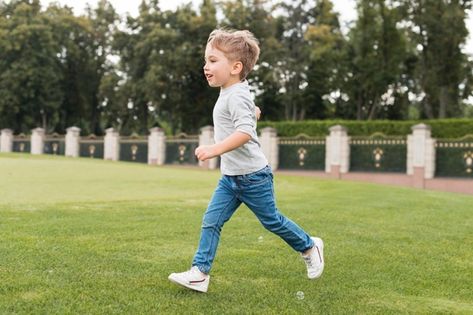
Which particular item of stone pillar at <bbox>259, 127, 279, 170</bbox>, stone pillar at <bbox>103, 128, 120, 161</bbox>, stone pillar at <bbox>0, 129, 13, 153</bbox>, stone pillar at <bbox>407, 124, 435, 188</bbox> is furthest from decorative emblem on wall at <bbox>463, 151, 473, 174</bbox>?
stone pillar at <bbox>0, 129, 13, 153</bbox>

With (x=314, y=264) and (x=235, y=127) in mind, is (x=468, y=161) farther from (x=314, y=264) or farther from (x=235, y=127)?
(x=235, y=127)

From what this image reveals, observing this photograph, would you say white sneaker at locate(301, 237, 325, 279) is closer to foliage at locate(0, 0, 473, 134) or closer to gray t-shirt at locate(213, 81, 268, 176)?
Answer: gray t-shirt at locate(213, 81, 268, 176)

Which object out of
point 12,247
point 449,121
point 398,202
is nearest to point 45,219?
point 12,247

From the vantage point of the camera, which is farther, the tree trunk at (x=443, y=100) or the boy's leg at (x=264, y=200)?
the tree trunk at (x=443, y=100)

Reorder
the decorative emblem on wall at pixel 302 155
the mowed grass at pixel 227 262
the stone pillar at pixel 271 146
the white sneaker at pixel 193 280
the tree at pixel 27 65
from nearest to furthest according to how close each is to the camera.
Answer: the mowed grass at pixel 227 262 → the white sneaker at pixel 193 280 → the decorative emblem on wall at pixel 302 155 → the stone pillar at pixel 271 146 → the tree at pixel 27 65

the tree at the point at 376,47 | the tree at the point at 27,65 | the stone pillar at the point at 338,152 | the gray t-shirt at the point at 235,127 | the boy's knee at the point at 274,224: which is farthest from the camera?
the tree at the point at 27,65

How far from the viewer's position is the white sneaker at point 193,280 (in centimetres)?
379

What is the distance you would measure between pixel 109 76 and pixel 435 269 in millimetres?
43963

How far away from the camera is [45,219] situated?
7.05 m

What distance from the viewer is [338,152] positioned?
26359mm

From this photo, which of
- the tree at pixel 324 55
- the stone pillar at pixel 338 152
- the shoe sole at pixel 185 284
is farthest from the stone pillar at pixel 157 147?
the shoe sole at pixel 185 284

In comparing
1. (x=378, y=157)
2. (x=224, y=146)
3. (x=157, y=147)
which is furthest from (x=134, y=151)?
(x=224, y=146)

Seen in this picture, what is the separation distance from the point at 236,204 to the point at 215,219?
0.22 m

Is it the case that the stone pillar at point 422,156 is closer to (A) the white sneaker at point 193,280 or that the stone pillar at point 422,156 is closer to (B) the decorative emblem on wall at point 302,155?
(B) the decorative emblem on wall at point 302,155
